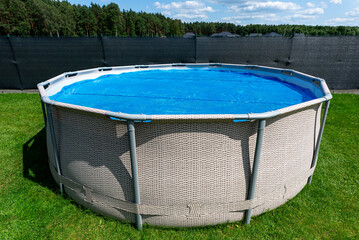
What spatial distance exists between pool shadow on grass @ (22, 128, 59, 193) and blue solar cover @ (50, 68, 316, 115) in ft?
4.00

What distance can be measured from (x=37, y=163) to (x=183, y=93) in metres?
3.27

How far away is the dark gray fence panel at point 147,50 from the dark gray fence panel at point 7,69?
4065 millimetres

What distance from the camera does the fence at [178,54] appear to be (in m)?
9.62

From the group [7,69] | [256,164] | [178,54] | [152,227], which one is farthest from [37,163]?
[7,69]

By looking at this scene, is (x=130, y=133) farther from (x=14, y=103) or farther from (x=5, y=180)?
(x=14, y=103)

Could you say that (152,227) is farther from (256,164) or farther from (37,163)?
(37,163)

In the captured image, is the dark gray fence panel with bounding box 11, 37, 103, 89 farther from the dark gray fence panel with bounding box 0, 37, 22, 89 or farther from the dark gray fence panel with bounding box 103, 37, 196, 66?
the dark gray fence panel with bounding box 103, 37, 196, 66

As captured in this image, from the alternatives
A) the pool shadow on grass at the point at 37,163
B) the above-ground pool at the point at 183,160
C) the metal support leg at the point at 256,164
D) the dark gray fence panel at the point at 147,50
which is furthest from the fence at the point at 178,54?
the metal support leg at the point at 256,164

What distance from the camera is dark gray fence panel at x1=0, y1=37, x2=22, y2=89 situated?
31.6 ft

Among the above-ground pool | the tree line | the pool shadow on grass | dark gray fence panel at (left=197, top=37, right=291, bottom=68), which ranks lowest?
the pool shadow on grass

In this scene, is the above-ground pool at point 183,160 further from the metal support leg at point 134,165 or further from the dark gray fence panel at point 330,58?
the dark gray fence panel at point 330,58

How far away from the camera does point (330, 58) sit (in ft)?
31.7

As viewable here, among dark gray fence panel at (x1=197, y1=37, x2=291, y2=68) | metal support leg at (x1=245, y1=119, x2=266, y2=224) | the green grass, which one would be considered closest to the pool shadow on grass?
the green grass

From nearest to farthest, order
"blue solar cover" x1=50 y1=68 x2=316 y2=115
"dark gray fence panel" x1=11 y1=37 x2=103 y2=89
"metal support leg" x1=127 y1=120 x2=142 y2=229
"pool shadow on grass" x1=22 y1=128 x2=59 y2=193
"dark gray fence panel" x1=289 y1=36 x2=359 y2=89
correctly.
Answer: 1. "metal support leg" x1=127 y1=120 x2=142 y2=229
2. "pool shadow on grass" x1=22 y1=128 x2=59 y2=193
3. "blue solar cover" x1=50 y1=68 x2=316 y2=115
4. "dark gray fence panel" x1=289 y1=36 x2=359 y2=89
5. "dark gray fence panel" x1=11 y1=37 x2=103 y2=89
